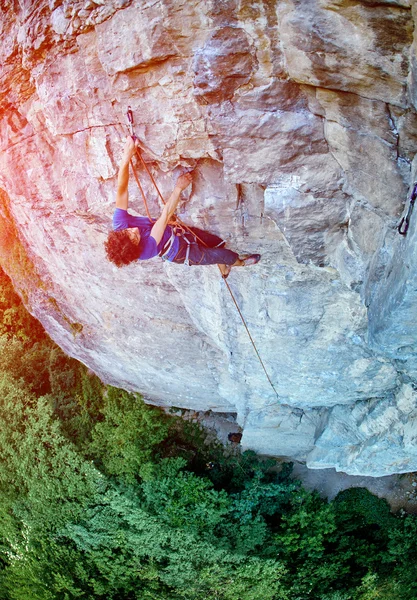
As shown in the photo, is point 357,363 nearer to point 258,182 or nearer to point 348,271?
point 348,271

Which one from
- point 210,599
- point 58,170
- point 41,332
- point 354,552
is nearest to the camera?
point 58,170

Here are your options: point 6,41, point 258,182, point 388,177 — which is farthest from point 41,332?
point 388,177

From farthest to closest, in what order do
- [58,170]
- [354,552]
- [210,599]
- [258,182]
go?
1. [354,552]
2. [210,599]
3. [58,170]
4. [258,182]

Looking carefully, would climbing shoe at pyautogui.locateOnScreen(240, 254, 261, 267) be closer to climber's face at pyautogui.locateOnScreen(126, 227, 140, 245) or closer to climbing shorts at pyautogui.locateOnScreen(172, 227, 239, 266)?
climbing shorts at pyautogui.locateOnScreen(172, 227, 239, 266)

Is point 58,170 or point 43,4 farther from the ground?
point 43,4

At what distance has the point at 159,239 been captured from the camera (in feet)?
11.1

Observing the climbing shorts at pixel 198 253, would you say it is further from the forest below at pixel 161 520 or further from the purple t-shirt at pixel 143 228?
the forest below at pixel 161 520

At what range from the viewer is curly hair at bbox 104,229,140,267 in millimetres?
3281

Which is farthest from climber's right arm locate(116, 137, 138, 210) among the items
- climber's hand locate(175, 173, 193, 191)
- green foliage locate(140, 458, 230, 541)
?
green foliage locate(140, 458, 230, 541)

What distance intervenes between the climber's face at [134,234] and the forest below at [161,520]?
4.33 meters

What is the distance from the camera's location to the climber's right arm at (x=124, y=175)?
3154 millimetres

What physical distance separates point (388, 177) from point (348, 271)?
873mm

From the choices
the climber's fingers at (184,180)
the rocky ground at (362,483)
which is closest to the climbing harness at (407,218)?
the climber's fingers at (184,180)

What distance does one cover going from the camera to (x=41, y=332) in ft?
29.6
